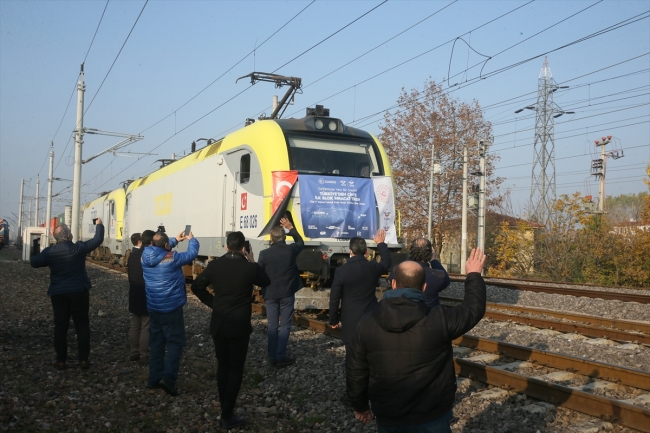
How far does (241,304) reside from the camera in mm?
5605

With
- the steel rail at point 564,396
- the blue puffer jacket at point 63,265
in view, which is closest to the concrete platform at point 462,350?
the steel rail at point 564,396

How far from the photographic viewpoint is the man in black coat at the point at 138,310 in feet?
26.0

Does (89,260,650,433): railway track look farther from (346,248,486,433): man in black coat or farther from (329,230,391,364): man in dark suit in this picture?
(346,248,486,433): man in black coat

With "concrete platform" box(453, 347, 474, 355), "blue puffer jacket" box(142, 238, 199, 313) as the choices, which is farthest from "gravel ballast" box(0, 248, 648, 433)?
"concrete platform" box(453, 347, 474, 355)

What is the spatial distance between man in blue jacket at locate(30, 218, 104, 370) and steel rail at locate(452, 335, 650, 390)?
520 centimetres

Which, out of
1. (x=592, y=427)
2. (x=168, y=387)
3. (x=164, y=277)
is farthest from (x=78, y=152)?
(x=592, y=427)

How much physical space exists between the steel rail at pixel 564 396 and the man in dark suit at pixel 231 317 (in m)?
2.86

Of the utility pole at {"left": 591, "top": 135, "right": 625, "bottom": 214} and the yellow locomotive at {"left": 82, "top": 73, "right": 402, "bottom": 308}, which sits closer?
the yellow locomotive at {"left": 82, "top": 73, "right": 402, "bottom": 308}

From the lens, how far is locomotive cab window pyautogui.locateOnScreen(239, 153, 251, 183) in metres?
11.4

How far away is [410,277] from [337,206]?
730 cm

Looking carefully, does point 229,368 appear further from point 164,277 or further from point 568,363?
point 568,363

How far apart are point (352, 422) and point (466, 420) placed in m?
1.06

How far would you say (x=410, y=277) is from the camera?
3422 millimetres

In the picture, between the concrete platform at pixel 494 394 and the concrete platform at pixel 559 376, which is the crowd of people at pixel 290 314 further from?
the concrete platform at pixel 559 376
